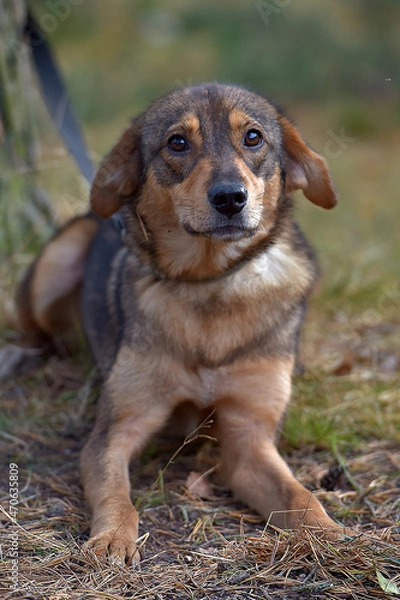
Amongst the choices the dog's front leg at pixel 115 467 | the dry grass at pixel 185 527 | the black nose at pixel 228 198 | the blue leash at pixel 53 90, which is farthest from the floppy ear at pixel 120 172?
the blue leash at pixel 53 90

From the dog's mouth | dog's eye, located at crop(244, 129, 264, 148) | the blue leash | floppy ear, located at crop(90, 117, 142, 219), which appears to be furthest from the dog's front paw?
the blue leash

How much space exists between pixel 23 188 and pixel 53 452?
7.51 feet

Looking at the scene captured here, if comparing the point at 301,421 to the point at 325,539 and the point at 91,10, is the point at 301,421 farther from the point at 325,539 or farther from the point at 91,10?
the point at 91,10

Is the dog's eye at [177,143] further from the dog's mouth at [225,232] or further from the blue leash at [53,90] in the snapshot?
the blue leash at [53,90]

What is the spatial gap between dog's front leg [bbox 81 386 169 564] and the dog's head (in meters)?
0.66

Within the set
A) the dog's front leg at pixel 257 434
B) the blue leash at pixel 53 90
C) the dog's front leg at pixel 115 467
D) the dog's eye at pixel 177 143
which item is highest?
the dog's eye at pixel 177 143

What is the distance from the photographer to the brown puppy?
133 inches

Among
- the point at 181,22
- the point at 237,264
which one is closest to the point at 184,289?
the point at 237,264

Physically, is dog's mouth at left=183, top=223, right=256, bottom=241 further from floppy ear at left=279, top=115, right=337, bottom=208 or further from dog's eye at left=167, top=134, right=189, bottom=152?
floppy ear at left=279, top=115, right=337, bottom=208

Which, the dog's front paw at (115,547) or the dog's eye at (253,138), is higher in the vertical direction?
the dog's eye at (253,138)

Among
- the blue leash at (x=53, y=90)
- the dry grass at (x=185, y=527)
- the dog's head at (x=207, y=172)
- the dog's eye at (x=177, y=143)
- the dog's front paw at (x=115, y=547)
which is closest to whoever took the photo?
the dry grass at (x=185, y=527)

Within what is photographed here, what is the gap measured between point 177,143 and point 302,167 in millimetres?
655

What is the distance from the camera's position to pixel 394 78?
11.5 meters

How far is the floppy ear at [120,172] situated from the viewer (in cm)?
377
